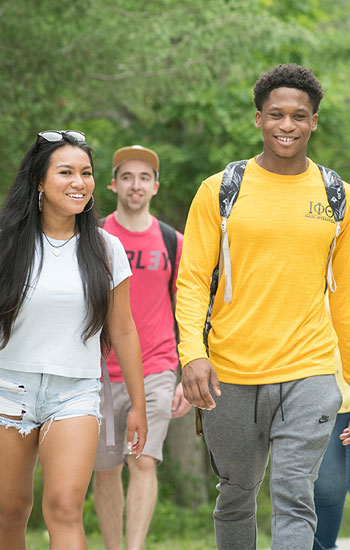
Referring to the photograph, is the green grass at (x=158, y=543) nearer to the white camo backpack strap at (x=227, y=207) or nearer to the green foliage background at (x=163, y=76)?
the green foliage background at (x=163, y=76)

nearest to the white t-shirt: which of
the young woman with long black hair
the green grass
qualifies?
the young woman with long black hair

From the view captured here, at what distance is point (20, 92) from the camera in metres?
10.1

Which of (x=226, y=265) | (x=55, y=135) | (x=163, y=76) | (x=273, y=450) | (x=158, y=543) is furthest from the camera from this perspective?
(x=158, y=543)

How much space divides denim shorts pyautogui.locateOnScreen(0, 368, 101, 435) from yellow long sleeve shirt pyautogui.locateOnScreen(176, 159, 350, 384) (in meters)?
0.54

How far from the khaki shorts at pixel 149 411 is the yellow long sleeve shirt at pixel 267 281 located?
185 centimetres

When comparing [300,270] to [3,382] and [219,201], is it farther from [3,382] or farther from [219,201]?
[3,382]

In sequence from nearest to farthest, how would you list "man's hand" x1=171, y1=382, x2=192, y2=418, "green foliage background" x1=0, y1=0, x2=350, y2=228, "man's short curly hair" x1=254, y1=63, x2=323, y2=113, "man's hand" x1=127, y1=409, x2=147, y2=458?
"man's short curly hair" x1=254, y1=63, x2=323, y2=113
"man's hand" x1=127, y1=409, x2=147, y2=458
"man's hand" x1=171, y1=382, x2=192, y2=418
"green foliage background" x1=0, y1=0, x2=350, y2=228

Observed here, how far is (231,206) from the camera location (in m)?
4.49

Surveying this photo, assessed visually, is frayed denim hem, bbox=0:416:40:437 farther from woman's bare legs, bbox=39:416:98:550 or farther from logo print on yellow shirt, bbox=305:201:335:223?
logo print on yellow shirt, bbox=305:201:335:223

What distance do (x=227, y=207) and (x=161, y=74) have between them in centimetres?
698

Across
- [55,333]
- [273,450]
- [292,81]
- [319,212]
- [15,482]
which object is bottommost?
[15,482]

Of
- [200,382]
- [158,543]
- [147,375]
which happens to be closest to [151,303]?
[147,375]

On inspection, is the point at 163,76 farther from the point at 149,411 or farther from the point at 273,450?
the point at 273,450

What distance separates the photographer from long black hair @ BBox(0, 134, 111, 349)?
4.35 meters
